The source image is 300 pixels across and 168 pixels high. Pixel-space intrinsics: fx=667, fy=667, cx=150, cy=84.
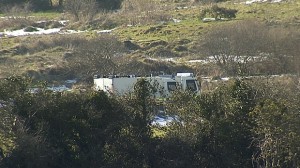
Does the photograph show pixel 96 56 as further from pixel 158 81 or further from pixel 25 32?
pixel 25 32

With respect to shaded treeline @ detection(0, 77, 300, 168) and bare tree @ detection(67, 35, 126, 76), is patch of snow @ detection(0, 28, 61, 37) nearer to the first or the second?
bare tree @ detection(67, 35, 126, 76)

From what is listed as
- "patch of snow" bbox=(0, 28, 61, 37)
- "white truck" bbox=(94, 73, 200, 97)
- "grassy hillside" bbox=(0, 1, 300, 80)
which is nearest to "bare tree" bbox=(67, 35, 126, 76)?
"grassy hillside" bbox=(0, 1, 300, 80)

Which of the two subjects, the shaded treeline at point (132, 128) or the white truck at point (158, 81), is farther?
the white truck at point (158, 81)

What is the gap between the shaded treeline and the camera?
16500 mm

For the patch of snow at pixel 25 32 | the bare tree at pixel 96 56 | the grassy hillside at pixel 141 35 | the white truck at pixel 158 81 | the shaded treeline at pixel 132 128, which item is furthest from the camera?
the patch of snow at pixel 25 32

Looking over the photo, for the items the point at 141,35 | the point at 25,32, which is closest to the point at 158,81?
the point at 141,35

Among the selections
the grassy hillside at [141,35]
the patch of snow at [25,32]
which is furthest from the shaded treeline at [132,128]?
the patch of snow at [25,32]

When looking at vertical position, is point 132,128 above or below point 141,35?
above

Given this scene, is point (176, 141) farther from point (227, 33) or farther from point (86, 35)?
point (86, 35)

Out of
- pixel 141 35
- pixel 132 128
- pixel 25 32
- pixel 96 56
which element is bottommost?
pixel 25 32

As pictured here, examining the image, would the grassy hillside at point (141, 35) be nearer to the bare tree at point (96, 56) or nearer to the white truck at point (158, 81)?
the bare tree at point (96, 56)

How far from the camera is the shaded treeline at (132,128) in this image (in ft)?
54.1

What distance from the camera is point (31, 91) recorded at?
706 inches

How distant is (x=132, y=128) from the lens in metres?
17.3
